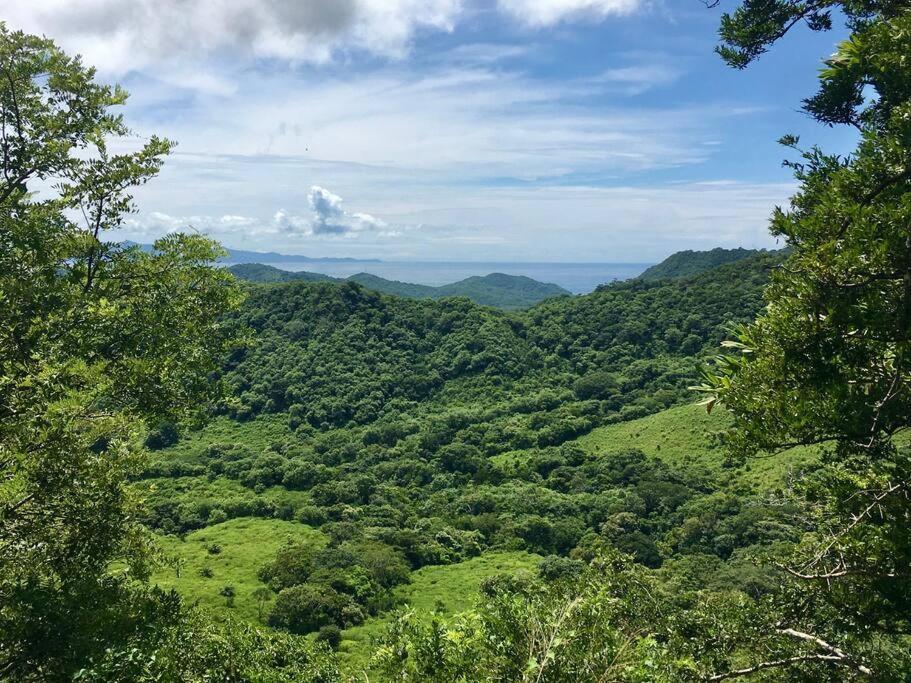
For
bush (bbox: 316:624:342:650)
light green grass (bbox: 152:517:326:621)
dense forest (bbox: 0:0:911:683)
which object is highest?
dense forest (bbox: 0:0:911:683)

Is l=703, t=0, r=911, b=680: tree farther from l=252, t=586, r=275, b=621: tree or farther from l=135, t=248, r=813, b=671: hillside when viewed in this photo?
l=252, t=586, r=275, b=621: tree

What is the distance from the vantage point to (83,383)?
7.64m

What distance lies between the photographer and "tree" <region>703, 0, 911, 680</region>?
5234mm

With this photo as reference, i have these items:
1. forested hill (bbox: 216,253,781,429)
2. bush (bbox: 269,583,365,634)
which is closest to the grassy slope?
forested hill (bbox: 216,253,781,429)

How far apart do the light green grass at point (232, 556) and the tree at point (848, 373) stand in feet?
153

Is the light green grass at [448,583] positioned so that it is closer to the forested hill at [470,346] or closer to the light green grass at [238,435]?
the forested hill at [470,346]

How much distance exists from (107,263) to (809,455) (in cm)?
6739

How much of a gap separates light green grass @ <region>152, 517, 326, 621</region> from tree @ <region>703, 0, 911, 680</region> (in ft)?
153

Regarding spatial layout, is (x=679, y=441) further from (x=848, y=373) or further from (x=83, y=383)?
(x=83, y=383)

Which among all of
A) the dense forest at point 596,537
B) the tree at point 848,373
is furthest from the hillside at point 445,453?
the tree at point 848,373

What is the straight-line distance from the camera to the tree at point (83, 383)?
6.62 metres

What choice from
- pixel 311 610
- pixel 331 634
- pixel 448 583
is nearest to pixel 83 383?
pixel 331 634

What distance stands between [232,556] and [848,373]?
64.9 m

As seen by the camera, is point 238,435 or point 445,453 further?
point 238,435
